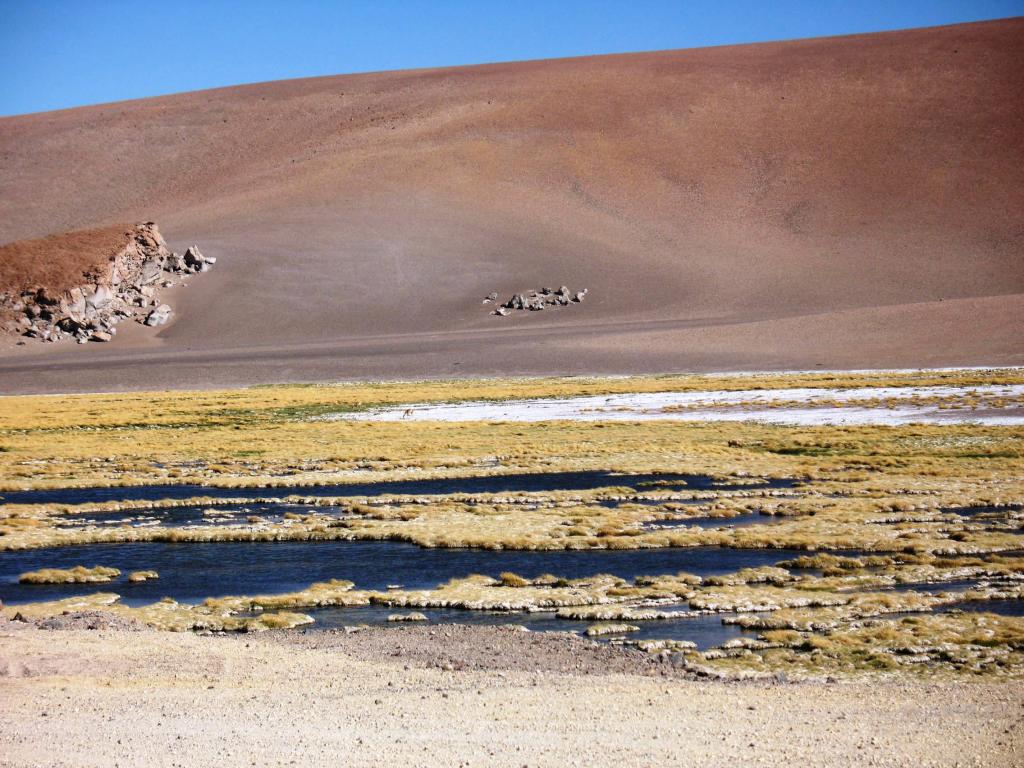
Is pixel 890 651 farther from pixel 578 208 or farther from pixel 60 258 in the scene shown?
pixel 578 208

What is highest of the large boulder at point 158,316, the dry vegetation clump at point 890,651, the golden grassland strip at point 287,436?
the large boulder at point 158,316

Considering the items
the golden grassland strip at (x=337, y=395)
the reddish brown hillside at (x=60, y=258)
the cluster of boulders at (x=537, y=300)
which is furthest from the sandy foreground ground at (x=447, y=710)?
the reddish brown hillside at (x=60, y=258)

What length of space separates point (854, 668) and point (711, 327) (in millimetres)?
72747

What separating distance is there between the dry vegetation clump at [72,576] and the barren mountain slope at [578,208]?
5520 cm

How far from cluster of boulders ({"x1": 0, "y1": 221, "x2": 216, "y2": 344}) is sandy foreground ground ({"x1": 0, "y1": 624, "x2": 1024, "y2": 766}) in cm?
8708

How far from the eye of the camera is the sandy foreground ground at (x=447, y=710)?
10023 millimetres

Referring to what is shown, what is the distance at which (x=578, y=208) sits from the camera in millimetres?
114250

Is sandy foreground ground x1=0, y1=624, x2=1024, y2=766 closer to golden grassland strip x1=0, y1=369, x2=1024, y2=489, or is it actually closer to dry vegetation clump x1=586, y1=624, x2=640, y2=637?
dry vegetation clump x1=586, y1=624, x2=640, y2=637

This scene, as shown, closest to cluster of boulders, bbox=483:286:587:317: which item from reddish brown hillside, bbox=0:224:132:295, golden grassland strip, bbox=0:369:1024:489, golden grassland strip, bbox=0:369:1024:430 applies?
golden grassland strip, bbox=0:369:1024:430

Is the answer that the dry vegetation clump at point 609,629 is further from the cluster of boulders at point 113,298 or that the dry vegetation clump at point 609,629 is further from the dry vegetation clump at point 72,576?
the cluster of boulders at point 113,298

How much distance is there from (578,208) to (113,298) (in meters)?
45.2

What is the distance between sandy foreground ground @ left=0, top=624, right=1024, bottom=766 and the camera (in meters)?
10.0

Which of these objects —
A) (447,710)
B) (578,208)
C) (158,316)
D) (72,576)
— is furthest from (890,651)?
(578,208)

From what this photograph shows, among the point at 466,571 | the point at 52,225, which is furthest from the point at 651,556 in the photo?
the point at 52,225
